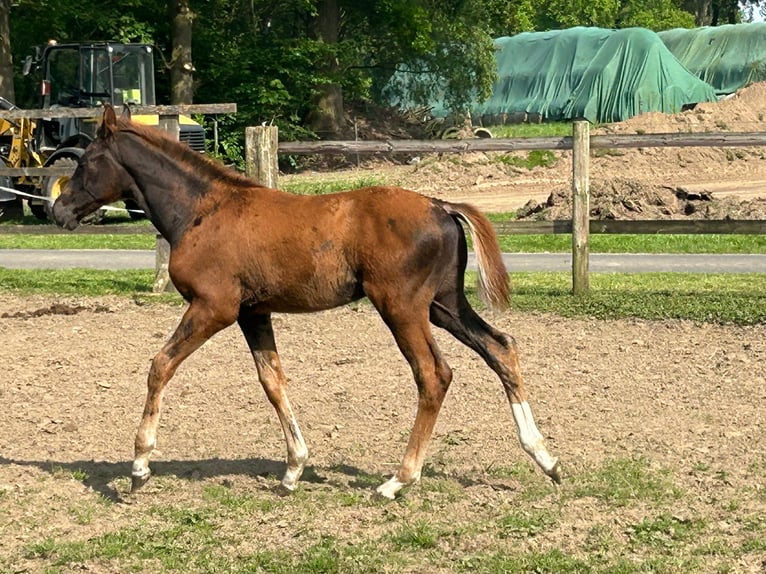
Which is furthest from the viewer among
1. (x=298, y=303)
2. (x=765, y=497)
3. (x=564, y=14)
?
(x=564, y=14)

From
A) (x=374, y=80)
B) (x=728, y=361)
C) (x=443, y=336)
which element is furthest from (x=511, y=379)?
(x=374, y=80)

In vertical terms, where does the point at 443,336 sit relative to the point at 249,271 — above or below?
below

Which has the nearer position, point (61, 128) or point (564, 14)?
point (61, 128)

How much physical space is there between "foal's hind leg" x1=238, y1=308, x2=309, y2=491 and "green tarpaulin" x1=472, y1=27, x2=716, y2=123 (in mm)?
35513

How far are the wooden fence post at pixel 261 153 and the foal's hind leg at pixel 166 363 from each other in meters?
6.39

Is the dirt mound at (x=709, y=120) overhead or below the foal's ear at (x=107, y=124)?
below

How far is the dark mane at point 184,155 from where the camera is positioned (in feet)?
22.5

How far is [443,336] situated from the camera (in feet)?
35.5

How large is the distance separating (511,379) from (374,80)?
35.8 metres

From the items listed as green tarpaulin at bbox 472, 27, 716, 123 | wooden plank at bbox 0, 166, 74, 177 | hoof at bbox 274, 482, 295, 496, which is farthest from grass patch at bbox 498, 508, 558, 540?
green tarpaulin at bbox 472, 27, 716, 123

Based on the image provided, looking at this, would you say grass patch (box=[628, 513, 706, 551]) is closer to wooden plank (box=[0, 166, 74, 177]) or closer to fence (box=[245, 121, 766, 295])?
fence (box=[245, 121, 766, 295])

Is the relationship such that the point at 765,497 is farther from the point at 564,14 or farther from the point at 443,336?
the point at 564,14

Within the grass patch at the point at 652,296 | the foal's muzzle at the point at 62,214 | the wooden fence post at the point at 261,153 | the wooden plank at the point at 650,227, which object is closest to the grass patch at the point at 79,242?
the wooden fence post at the point at 261,153

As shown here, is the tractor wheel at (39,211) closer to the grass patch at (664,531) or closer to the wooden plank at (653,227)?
the wooden plank at (653,227)
